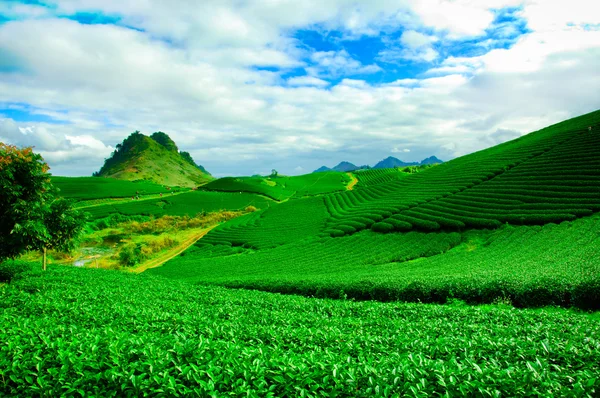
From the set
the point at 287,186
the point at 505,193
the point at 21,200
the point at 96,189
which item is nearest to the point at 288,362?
the point at 21,200

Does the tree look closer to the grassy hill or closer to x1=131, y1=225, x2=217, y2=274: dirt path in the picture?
the grassy hill

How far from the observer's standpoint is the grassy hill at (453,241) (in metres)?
16.4

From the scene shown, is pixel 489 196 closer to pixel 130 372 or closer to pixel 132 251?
pixel 130 372

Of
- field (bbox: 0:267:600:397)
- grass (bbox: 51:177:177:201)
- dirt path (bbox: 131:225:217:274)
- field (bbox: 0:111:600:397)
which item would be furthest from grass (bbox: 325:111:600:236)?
grass (bbox: 51:177:177:201)

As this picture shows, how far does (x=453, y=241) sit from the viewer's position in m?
33.1

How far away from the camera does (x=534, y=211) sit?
33.9 m

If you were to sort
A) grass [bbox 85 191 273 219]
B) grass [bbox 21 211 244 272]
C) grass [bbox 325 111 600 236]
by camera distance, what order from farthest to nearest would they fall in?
grass [bbox 85 191 273 219], grass [bbox 21 211 244 272], grass [bbox 325 111 600 236]

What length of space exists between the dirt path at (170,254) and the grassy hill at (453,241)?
2.80m

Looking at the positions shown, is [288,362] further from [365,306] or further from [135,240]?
[135,240]

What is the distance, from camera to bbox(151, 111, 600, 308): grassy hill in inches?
647

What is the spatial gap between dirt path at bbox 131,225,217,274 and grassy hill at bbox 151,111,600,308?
9.18 ft

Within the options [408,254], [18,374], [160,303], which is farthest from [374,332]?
[408,254]

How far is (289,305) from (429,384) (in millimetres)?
9023

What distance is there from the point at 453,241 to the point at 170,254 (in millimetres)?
42533
